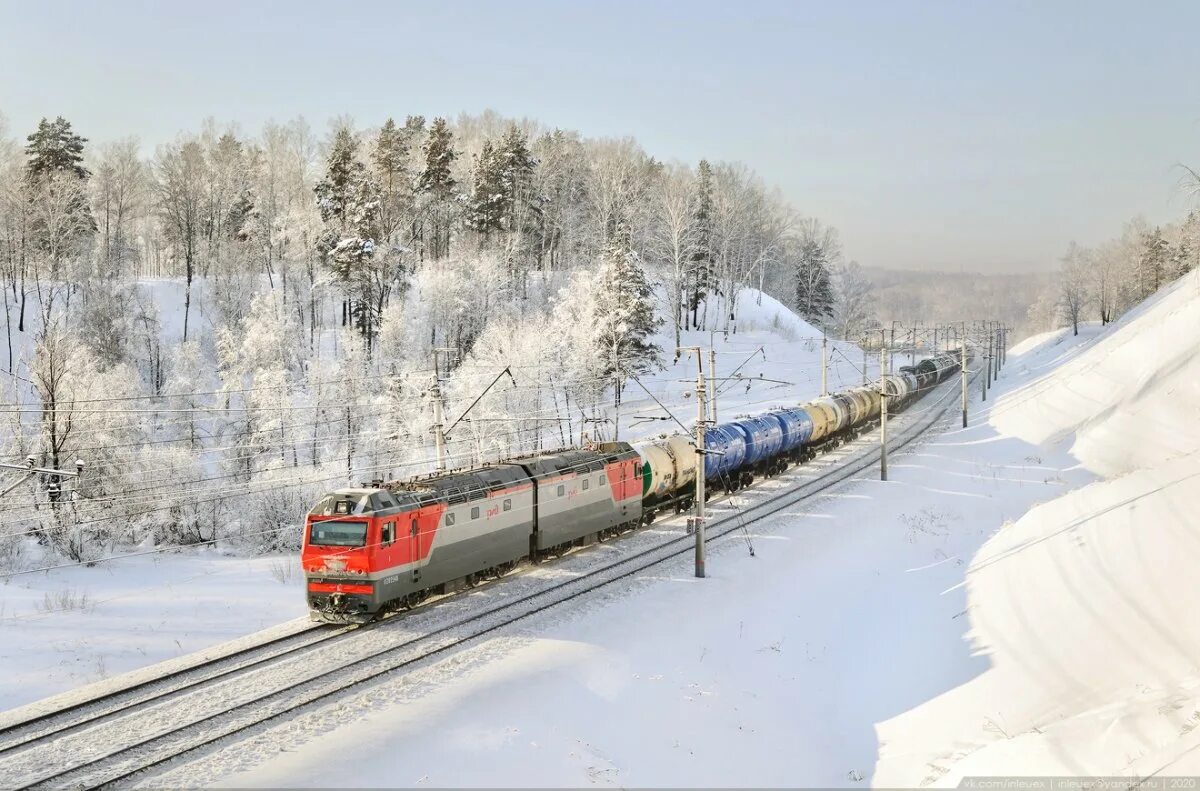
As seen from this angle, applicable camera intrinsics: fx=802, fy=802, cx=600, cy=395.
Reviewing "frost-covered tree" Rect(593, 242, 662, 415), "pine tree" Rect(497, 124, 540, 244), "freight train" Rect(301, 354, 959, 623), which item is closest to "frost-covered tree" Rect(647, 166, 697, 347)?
"frost-covered tree" Rect(593, 242, 662, 415)

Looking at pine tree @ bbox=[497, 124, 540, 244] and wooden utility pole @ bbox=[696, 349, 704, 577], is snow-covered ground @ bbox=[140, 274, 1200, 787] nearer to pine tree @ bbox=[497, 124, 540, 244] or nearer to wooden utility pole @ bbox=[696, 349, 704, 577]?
wooden utility pole @ bbox=[696, 349, 704, 577]

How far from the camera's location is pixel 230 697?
53.6 feet

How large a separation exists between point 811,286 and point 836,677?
380ft

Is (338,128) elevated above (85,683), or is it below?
above

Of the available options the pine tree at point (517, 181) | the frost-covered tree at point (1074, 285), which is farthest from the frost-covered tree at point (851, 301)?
the pine tree at point (517, 181)

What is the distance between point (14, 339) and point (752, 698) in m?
Result: 66.1

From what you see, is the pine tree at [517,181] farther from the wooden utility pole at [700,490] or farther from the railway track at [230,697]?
the railway track at [230,697]

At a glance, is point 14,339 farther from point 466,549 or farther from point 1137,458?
point 1137,458

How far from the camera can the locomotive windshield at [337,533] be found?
19.8 m

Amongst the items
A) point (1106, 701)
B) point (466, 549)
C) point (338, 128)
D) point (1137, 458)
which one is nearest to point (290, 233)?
point (338, 128)

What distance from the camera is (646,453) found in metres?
32.9

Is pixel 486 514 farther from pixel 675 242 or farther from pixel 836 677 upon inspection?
pixel 675 242

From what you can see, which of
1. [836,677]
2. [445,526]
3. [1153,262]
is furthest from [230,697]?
[1153,262]

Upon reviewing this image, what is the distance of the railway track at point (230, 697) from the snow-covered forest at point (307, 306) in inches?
506
